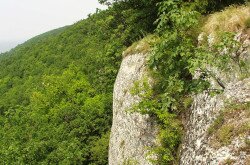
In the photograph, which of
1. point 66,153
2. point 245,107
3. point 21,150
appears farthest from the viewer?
point 21,150

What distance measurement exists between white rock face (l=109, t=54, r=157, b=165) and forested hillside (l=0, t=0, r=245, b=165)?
46.3 inches

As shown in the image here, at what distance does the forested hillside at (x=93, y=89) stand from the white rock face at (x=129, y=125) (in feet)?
3.86

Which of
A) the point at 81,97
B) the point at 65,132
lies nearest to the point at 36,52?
the point at 81,97

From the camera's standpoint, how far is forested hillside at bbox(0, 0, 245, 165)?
1278 cm

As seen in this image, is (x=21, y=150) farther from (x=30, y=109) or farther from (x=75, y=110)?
(x=30, y=109)

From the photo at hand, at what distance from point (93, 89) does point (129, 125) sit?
3411cm

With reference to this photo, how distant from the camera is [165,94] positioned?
13453 mm

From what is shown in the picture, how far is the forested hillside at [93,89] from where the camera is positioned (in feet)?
41.9

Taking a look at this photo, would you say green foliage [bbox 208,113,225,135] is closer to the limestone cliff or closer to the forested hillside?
the limestone cliff

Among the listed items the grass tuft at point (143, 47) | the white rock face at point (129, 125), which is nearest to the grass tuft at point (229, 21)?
the grass tuft at point (143, 47)

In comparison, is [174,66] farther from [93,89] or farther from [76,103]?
[93,89]

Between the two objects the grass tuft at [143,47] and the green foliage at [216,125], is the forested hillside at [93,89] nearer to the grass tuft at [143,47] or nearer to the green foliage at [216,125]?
the grass tuft at [143,47]

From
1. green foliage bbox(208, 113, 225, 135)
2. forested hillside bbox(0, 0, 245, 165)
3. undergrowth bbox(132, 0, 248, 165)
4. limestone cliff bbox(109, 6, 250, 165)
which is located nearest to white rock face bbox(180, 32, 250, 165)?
limestone cliff bbox(109, 6, 250, 165)

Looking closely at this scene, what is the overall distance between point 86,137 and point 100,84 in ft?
30.7
